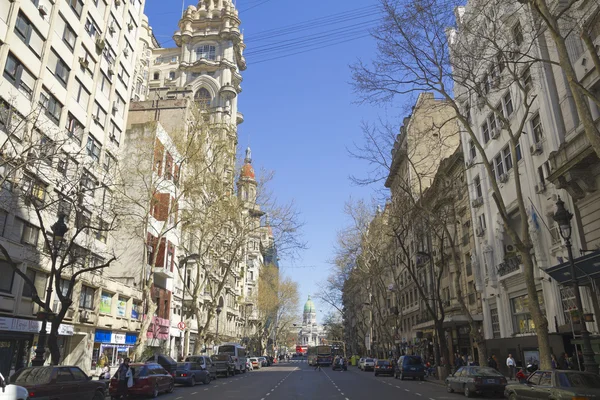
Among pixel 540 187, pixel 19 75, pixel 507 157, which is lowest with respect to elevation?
pixel 540 187

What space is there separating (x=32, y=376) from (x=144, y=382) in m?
6.44

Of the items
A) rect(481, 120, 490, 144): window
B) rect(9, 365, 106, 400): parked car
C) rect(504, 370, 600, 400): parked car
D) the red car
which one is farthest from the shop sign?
rect(481, 120, 490, 144): window

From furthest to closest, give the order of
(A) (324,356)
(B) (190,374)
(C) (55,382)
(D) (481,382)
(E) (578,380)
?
(A) (324,356), (B) (190,374), (D) (481,382), (C) (55,382), (E) (578,380)

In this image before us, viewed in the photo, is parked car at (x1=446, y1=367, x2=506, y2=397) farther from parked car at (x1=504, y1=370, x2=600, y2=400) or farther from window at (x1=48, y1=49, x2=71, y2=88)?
Result: window at (x1=48, y1=49, x2=71, y2=88)

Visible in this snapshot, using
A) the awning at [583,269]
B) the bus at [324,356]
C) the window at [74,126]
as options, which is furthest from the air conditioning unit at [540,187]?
the bus at [324,356]

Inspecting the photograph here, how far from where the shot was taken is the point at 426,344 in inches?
1811

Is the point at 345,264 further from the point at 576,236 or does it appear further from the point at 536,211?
the point at 576,236

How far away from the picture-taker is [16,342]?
72.0 ft

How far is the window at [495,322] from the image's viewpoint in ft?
93.7

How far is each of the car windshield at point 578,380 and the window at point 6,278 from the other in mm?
22678

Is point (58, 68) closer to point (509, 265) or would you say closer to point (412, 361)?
point (509, 265)

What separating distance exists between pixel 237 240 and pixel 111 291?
979cm

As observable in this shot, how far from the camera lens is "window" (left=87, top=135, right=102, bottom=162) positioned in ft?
100

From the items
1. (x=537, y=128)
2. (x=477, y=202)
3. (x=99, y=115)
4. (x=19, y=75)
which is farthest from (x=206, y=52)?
(x=537, y=128)
